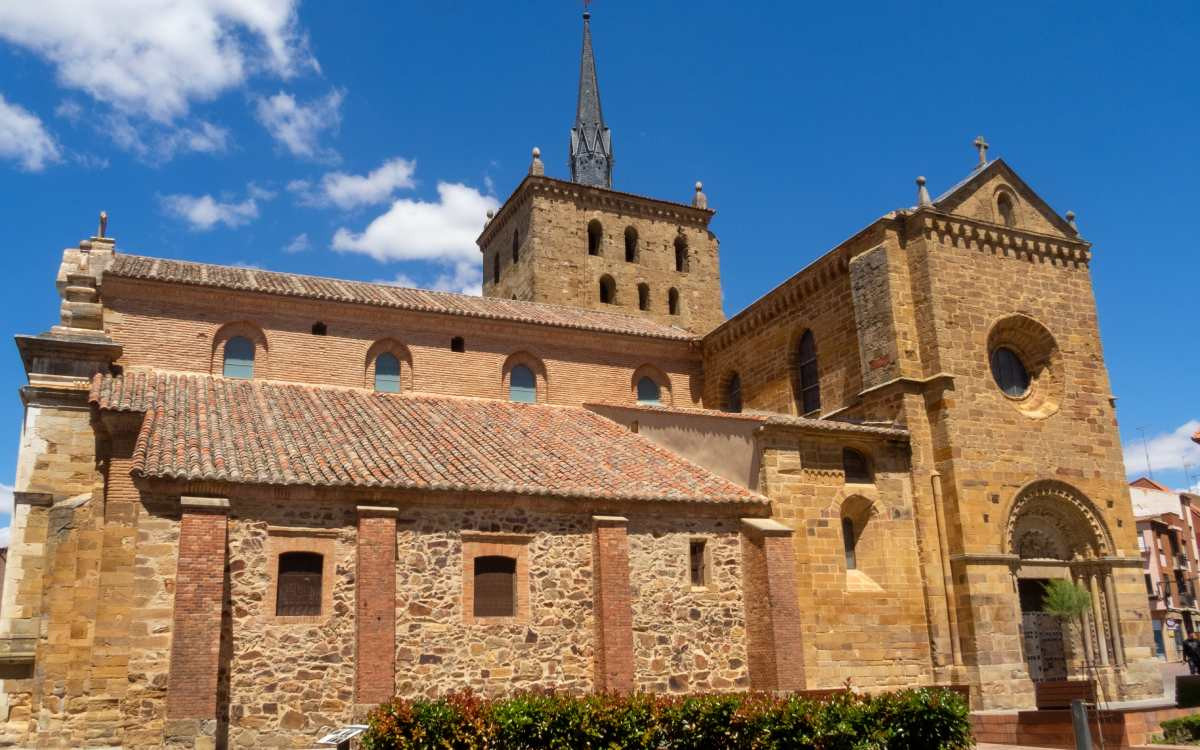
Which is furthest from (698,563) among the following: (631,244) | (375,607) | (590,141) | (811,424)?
(590,141)

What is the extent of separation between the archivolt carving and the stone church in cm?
9

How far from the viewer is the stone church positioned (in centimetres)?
1530

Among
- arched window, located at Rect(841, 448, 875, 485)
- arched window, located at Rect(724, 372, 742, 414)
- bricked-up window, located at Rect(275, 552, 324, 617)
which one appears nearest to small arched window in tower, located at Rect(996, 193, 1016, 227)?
arched window, located at Rect(841, 448, 875, 485)

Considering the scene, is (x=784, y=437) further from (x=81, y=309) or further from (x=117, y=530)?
Answer: (x=81, y=309)

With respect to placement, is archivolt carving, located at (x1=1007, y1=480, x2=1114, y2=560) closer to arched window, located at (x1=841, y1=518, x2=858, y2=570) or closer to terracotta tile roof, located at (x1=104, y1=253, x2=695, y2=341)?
arched window, located at (x1=841, y1=518, x2=858, y2=570)

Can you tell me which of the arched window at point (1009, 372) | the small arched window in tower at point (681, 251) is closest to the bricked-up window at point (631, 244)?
the small arched window in tower at point (681, 251)

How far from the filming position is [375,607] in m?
15.8


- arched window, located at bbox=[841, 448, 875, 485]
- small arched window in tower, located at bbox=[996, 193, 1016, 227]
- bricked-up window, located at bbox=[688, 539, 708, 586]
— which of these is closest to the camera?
bricked-up window, located at bbox=[688, 539, 708, 586]

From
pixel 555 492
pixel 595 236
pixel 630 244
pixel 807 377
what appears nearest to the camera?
pixel 555 492

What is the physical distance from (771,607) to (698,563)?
1640mm

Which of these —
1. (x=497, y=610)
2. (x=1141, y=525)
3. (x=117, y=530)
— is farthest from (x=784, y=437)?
(x=1141, y=525)

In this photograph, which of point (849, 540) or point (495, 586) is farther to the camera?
point (849, 540)

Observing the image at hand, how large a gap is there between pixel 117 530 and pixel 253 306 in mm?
8586

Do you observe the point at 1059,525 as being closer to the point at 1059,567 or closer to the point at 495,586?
the point at 1059,567
